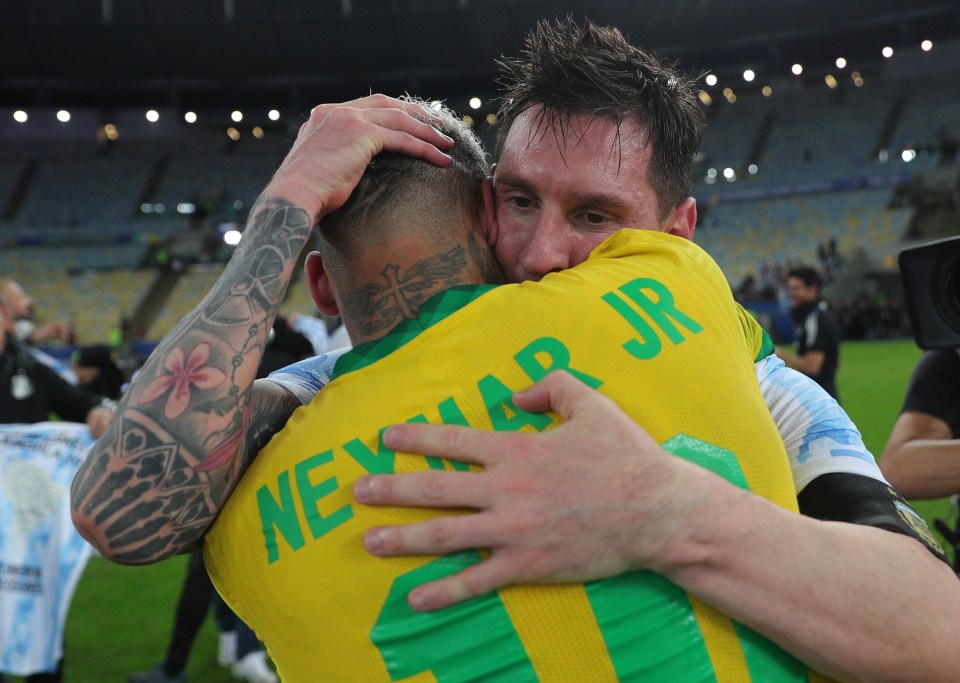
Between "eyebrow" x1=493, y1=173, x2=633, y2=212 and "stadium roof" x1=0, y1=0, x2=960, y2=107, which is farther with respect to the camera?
"stadium roof" x1=0, y1=0, x2=960, y2=107

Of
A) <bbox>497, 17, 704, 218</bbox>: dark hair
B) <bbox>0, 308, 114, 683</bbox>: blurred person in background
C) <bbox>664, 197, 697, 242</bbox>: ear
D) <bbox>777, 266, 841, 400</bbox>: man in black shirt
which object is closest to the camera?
<bbox>497, 17, 704, 218</bbox>: dark hair

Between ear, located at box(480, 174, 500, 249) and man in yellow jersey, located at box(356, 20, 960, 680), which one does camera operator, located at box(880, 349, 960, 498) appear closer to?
man in yellow jersey, located at box(356, 20, 960, 680)

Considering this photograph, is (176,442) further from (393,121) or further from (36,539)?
(36,539)

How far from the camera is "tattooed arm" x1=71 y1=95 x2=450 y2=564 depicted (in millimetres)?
1176

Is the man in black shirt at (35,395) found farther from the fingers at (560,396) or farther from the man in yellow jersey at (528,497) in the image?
the fingers at (560,396)

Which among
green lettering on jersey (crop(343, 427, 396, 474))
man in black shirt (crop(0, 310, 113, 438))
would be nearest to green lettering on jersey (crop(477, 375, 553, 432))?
green lettering on jersey (crop(343, 427, 396, 474))

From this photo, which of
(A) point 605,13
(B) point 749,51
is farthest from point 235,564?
(B) point 749,51

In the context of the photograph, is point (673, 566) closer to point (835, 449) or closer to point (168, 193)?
point (835, 449)

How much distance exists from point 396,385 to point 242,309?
11.7 inches

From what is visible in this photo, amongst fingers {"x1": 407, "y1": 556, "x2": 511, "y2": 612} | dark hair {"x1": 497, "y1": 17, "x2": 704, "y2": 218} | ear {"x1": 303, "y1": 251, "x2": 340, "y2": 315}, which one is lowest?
fingers {"x1": 407, "y1": 556, "x2": 511, "y2": 612}

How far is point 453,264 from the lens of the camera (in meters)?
1.42

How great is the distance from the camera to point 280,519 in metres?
1.16

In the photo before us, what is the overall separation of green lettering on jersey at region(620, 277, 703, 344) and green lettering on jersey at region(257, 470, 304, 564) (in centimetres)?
58

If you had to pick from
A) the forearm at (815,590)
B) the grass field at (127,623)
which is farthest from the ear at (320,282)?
the grass field at (127,623)
